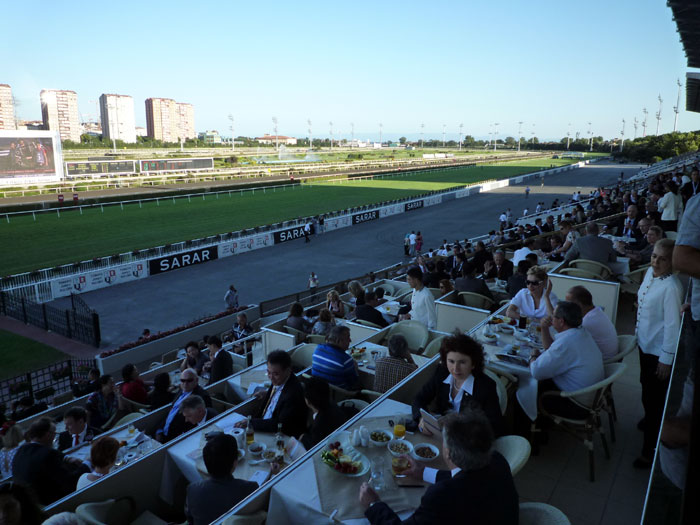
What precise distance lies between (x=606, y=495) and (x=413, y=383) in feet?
5.90

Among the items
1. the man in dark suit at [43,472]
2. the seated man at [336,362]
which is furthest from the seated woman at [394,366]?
the man in dark suit at [43,472]

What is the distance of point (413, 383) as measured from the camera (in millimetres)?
4629

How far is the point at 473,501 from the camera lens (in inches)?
94.6

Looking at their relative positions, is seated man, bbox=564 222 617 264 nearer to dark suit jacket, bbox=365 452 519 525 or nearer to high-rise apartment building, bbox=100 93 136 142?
dark suit jacket, bbox=365 452 519 525

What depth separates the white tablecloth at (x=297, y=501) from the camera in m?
2.92

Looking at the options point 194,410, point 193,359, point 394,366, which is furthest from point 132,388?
point 394,366

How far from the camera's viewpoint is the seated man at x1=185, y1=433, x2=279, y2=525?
304cm

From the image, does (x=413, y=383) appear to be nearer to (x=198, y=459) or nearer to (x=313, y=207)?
(x=198, y=459)

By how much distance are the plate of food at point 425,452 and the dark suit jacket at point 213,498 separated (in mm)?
1134

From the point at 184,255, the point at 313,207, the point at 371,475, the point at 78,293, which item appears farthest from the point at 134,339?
the point at 313,207

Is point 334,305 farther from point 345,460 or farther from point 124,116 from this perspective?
point 124,116

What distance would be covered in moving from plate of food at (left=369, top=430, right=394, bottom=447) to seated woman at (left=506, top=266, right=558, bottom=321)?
295cm

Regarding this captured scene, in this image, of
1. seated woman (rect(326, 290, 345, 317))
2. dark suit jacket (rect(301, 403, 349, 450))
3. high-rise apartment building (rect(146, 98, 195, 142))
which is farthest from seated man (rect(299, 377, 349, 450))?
high-rise apartment building (rect(146, 98, 195, 142))

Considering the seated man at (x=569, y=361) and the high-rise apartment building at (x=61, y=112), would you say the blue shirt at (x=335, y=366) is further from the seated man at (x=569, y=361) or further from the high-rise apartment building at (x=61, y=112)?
the high-rise apartment building at (x=61, y=112)
